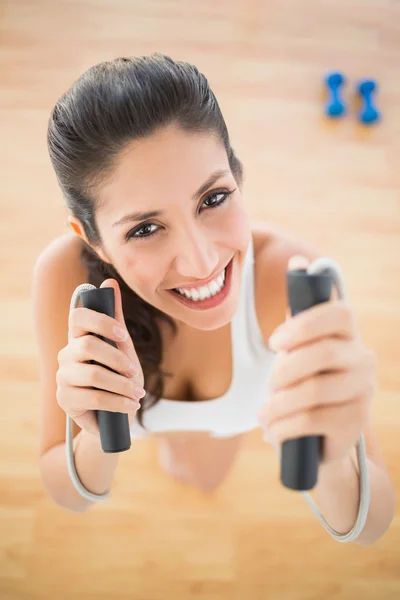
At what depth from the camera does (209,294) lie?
0.87 meters

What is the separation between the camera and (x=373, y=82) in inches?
86.3

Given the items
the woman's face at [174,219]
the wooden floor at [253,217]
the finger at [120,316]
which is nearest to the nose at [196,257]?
the woman's face at [174,219]

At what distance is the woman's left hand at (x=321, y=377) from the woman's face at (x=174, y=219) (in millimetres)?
287

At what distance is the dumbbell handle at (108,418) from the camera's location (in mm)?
595

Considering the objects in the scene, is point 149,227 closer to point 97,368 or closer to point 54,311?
point 97,368

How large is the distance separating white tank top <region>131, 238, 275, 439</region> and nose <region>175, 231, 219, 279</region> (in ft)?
0.99

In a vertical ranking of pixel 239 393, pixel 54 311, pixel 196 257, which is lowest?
pixel 239 393

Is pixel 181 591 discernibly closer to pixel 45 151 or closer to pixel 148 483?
pixel 148 483

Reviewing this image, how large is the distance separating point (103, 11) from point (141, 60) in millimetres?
2046

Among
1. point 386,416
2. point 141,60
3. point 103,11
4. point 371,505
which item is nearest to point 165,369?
point 371,505

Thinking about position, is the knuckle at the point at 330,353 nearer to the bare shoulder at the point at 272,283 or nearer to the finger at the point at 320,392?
the finger at the point at 320,392

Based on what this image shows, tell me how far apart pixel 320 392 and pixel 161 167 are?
379 millimetres

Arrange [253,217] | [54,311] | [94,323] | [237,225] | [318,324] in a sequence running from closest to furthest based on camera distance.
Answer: [318,324], [94,323], [237,225], [54,311], [253,217]

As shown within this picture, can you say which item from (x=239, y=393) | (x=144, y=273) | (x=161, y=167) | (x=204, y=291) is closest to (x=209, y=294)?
(x=204, y=291)
